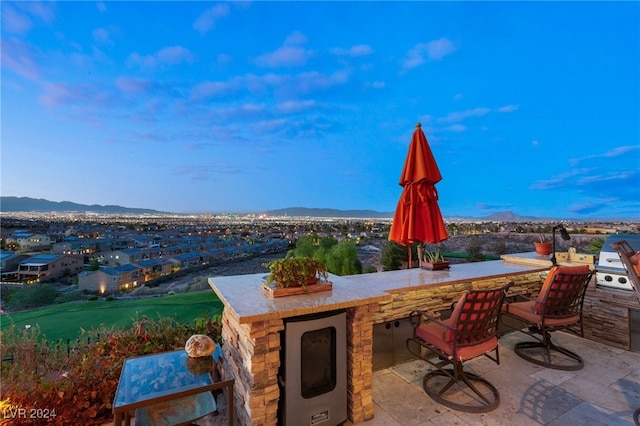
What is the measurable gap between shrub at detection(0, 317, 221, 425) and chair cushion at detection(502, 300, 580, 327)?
148 inches

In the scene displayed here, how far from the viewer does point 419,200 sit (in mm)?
3768

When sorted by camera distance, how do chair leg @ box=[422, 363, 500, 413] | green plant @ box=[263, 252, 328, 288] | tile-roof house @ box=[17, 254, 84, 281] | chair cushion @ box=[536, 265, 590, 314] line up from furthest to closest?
tile-roof house @ box=[17, 254, 84, 281] → chair cushion @ box=[536, 265, 590, 314] → chair leg @ box=[422, 363, 500, 413] → green plant @ box=[263, 252, 328, 288]

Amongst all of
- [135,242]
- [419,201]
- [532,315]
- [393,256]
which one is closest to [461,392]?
[532,315]

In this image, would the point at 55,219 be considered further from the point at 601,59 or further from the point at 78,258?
the point at 601,59

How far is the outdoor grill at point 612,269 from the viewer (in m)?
3.70

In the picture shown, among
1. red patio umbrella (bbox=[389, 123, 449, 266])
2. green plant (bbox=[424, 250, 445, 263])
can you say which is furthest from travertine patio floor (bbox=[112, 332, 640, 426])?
red patio umbrella (bbox=[389, 123, 449, 266])

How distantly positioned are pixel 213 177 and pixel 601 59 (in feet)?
67.3

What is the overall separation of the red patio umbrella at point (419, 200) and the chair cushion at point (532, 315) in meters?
1.19

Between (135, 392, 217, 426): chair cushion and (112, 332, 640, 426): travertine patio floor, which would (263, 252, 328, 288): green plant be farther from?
(112, 332, 640, 426): travertine patio floor

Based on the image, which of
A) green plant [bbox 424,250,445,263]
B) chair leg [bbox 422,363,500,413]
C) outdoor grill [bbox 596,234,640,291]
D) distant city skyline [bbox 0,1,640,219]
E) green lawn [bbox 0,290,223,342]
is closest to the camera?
chair leg [bbox 422,363,500,413]

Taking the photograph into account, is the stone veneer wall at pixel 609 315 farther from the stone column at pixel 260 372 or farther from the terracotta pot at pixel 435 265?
the stone column at pixel 260 372

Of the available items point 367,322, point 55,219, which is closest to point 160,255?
point 55,219

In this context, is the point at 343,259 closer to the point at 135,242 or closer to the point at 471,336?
the point at 135,242

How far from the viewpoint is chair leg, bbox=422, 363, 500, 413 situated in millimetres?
2494
